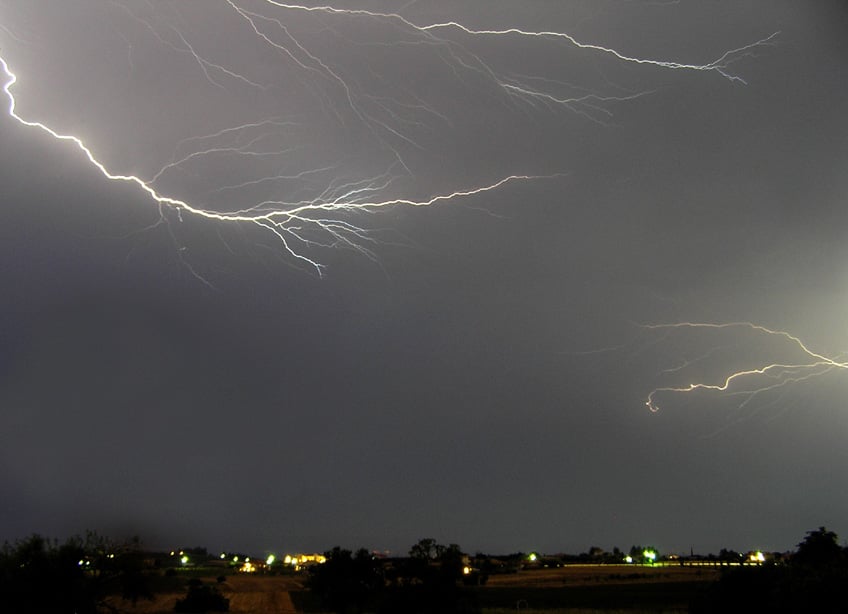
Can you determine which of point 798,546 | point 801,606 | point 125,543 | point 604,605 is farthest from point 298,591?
point 801,606

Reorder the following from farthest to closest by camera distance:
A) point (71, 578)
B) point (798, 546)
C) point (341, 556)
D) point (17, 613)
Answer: point (798, 546), point (341, 556), point (71, 578), point (17, 613)

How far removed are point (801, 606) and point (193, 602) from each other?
79.5 ft

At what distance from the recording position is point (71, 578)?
18.6 metres

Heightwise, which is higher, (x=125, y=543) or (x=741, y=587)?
(x=125, y=543)

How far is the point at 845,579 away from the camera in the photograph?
46.2 ft

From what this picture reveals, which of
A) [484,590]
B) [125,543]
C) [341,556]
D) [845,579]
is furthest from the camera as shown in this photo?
[484,590]

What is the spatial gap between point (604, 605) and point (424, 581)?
53.4 ft

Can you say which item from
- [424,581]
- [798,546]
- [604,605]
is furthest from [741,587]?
[798,546]

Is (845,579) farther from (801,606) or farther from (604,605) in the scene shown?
(604,605)

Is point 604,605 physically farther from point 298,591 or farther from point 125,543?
point 298,591

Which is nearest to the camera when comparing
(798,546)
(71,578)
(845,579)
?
(845,579)

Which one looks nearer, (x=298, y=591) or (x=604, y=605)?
(x=604, y=605)

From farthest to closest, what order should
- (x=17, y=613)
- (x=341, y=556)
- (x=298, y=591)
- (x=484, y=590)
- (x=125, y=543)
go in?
(x=298, y=591)
(x=484, y=590)
(x=341, y=556)
(x=125, y=543)
(x=17, y=613)

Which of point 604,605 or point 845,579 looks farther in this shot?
point 604,605
